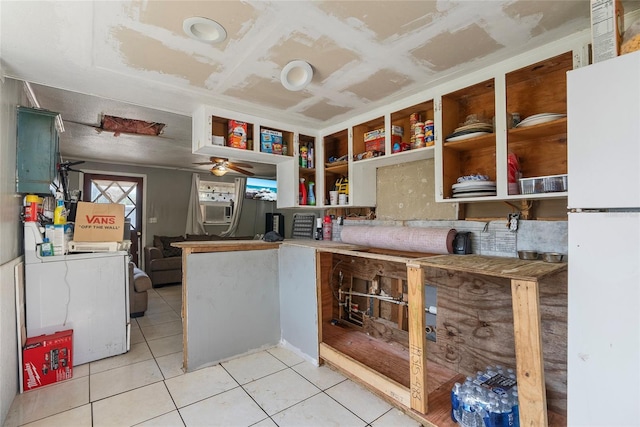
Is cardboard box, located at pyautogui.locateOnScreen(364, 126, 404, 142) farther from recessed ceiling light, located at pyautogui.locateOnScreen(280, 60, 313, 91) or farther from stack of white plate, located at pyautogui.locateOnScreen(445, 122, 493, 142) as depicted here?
recessed ceiling light, located at pyautogui.locateOnScreen(280, 60, 313, 91)

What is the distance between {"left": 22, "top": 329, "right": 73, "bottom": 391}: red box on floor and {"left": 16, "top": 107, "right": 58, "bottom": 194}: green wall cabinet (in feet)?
3.64

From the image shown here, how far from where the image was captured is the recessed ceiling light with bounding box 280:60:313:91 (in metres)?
1.76

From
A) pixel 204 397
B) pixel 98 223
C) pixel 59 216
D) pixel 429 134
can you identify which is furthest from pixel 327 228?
pixel 59 216

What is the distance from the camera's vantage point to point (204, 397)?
1.97 m

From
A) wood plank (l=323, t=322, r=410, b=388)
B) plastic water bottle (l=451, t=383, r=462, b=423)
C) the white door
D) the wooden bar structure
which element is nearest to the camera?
the white door

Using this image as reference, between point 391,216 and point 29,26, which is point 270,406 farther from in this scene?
point 29,26

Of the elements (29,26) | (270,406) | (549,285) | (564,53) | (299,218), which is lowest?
(270,406)

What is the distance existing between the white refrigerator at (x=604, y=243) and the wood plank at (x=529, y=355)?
0.10 meters

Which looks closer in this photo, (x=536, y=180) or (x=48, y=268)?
(x=536, y=180)

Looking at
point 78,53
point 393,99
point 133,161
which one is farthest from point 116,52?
point 133,161

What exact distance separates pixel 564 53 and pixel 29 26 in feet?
8.63

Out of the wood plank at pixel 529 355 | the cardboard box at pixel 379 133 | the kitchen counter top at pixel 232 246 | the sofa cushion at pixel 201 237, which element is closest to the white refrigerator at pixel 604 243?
the wood plank at pixel 529 355

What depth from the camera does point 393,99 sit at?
89.0 inches

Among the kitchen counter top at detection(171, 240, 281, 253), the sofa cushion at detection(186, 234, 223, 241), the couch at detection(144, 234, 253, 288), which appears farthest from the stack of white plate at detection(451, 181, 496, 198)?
the sofa cushion at detection(186, 234, 223, 241)
